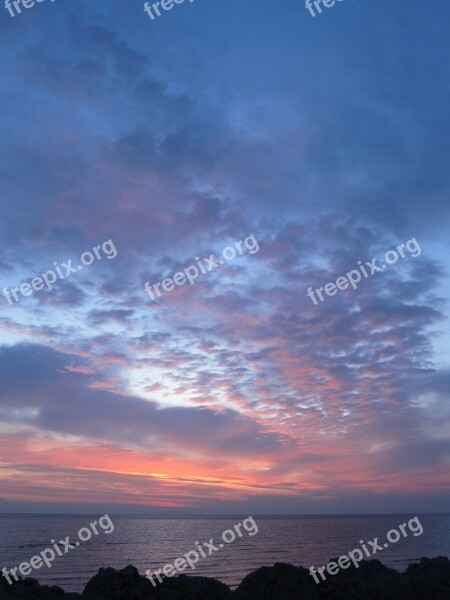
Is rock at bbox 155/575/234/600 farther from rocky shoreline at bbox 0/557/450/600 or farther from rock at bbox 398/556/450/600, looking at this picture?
rock at bbox 398/556/450/600

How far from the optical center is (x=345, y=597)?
68.8 feet

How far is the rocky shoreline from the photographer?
59.3 ft

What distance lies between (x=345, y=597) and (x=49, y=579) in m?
40.9

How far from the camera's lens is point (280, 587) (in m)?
17.8

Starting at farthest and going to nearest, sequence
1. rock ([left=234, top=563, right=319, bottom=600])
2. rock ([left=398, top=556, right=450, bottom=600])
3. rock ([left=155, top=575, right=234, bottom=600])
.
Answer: rock ([left=155, top=575, right=234, bottom=600]) < rock ([left=398, top=556, right=450, bottom=600]) < rock ([left=234, top=563, right=319, bottom=600])

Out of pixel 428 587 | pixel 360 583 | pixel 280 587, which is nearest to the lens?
pixel 280 587

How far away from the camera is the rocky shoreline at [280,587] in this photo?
18078 millimetres

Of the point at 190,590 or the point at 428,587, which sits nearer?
the point at 428,587

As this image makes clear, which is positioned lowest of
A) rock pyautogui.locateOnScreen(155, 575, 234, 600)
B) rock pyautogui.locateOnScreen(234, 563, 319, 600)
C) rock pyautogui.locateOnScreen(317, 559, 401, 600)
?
rock pyautogui.locateOnScreen(317, 559, 401, 600)

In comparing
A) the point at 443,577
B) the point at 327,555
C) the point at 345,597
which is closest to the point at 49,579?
the point at 345,597

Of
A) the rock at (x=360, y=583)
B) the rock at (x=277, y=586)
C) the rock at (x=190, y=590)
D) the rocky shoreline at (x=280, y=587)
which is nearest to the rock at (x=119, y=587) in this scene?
the rocky shoreline at (x=280, y=587)

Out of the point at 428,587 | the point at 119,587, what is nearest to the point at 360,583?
the point at 428,587

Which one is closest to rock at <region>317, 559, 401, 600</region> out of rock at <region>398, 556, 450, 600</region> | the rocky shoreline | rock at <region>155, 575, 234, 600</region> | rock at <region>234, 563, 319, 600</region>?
the rocky shoreline

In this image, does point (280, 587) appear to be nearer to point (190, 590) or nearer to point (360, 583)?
Answer: point (360, 583)
